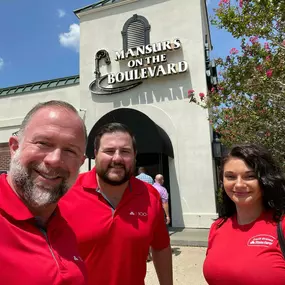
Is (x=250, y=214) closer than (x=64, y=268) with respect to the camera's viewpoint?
No

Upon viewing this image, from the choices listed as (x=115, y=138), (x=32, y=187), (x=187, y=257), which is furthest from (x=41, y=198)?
(x=187, y=257)

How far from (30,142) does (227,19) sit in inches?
181

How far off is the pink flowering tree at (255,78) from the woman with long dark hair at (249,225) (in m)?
2.44

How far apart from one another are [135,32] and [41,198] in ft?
35.8

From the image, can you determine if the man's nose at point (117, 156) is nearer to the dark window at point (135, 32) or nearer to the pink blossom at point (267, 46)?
the pink blossom at point (267, 46)

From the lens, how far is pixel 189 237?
7945 mm

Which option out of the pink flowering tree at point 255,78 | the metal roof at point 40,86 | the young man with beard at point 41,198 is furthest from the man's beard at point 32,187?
the metal roof at point 40,86

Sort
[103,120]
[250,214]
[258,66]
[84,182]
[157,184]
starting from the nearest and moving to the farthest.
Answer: [250,214] → [84,182] → [258,66] → [157,184] → [103,120]

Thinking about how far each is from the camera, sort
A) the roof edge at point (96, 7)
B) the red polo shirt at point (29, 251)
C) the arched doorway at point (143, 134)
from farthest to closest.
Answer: the roof edge at point (96, 7)
the arched doorway at point (143, 134)
the red polo shirt at point (29, 251)

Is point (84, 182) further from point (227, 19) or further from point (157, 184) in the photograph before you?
point (157, 184)

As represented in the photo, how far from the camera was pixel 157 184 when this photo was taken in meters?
7.34

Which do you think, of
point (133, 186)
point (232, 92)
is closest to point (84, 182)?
point (133, 186)

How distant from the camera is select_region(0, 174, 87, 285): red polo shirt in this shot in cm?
113

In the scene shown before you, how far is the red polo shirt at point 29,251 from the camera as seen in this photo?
1.13 metres
